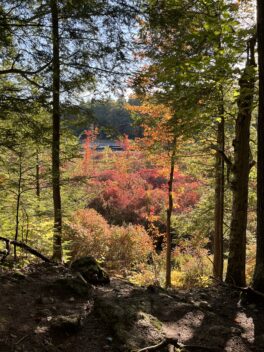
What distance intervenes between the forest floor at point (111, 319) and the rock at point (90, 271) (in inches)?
8.8

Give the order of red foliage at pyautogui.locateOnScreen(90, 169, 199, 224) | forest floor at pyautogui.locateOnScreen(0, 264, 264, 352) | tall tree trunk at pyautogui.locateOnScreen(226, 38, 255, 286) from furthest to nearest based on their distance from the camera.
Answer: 1. red foliage at pyautogui.locateOnScreen(90, 169, 199, 224)
2. tall tree trunk at pyautogui.locateOnScreen(226, 38, 255, 286)
3. forest floor at pyautogui.locateOnScreen(0, 264, 264, 352)

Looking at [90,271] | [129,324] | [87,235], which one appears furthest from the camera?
[87,235]

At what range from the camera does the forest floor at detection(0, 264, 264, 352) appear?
293cm

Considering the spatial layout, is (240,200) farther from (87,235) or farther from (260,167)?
(87,235)

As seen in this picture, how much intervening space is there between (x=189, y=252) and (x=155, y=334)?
14212mm

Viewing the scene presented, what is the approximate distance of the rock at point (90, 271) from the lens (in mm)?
4978

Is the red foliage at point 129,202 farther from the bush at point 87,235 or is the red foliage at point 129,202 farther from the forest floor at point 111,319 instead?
the forest floor at point 111,319

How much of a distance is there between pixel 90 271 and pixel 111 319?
1.78 metres

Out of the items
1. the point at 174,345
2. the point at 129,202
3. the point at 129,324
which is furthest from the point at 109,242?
the point at 174,345

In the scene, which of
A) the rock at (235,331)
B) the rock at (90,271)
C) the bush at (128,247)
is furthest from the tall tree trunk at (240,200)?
the bush at (128,247)

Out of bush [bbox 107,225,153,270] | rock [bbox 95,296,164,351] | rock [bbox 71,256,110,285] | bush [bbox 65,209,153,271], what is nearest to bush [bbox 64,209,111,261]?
bush [bbox 65,209,153,271]

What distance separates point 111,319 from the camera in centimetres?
334

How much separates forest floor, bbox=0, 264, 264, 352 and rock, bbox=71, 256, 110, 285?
223 mm

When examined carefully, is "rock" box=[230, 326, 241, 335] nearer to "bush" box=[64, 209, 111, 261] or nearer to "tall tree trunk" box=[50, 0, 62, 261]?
"tall tree trunk" box=[50, 0, 62, 261]
